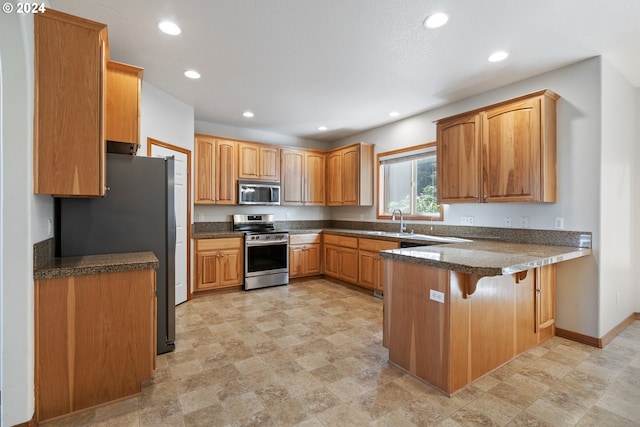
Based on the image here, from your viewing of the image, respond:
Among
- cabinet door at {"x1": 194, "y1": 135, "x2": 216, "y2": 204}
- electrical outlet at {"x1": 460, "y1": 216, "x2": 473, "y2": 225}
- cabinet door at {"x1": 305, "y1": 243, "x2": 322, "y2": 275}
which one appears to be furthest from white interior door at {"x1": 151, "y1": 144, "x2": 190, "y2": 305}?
electrical outlet at {"x1": 460, "y1": 216, "x2": 473, "y2": 225}

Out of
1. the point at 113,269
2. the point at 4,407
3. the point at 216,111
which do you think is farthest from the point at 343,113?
the point at 4,407

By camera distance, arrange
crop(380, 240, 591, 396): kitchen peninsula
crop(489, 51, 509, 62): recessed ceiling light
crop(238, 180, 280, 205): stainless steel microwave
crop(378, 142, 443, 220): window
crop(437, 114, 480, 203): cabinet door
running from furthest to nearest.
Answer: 1. crop(238, 180, 280, 205): stainless steel microwave
2. crop(378, 142, 443, 220): window
3. crop(437, 114, 480, 203): cabinet door
4. crop(489, 51, 509, 62): recessed ceiling light
5. crop(380, 240, 591, 396): kitchen peninsula

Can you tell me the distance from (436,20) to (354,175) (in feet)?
10.3

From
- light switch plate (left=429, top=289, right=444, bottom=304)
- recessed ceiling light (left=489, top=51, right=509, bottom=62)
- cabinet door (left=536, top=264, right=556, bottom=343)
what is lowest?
cabinet door (left=536, top=264, right=556, bottom=343)

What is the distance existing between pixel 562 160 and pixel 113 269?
395 centimetres

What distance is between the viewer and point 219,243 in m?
4.48

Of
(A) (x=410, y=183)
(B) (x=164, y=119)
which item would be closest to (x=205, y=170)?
(B) (x=164, y=119)

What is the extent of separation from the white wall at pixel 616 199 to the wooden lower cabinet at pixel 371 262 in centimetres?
213

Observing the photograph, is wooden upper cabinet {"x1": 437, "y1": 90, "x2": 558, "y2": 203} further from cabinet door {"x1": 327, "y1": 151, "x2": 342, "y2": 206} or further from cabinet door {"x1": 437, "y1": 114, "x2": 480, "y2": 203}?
cabinet door {"x1": 327, "y1": 151, "x2": 342, "y2": 206}

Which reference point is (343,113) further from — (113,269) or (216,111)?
(113,269)

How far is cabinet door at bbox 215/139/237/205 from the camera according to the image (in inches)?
186

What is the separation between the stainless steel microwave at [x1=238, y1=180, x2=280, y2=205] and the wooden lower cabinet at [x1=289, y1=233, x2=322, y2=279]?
75 centimetres

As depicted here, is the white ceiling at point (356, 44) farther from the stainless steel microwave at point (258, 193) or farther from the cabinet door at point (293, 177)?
the cabinet door at point (293, 177)

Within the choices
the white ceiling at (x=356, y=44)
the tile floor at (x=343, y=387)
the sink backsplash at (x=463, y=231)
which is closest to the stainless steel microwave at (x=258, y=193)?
the sink backsplash at (x=463, y=231)
